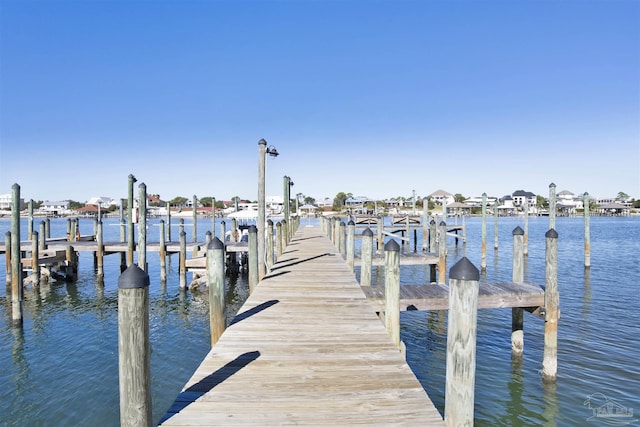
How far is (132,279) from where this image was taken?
275 cm

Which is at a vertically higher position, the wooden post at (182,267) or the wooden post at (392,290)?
the wooden post at (392,290)

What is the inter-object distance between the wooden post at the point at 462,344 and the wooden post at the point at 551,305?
18.3ft

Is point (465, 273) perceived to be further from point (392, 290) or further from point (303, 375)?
point (392, 290)

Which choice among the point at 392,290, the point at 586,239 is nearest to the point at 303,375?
the point at 392,290

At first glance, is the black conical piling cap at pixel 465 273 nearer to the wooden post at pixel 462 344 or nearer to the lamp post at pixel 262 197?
the wooden post at pixel 462 344

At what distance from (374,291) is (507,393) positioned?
135 inches

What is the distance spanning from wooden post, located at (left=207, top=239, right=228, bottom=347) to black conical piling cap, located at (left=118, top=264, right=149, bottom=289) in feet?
6.66

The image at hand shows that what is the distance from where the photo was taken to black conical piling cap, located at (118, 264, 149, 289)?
8.98 feet

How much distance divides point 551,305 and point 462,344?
6010 mm

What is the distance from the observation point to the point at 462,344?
9.89 feet

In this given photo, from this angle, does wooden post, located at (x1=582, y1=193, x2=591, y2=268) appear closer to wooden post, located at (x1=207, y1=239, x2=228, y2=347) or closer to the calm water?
the calm water

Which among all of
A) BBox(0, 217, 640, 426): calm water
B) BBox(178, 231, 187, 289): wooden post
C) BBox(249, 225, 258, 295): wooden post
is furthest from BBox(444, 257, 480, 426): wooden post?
BBox(178, 231, 187, 289): wooden post

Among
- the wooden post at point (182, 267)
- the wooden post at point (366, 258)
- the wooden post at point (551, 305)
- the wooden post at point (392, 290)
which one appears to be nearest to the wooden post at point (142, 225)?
the wooden post at point (182, 267)

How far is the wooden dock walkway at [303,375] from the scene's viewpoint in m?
3.02
